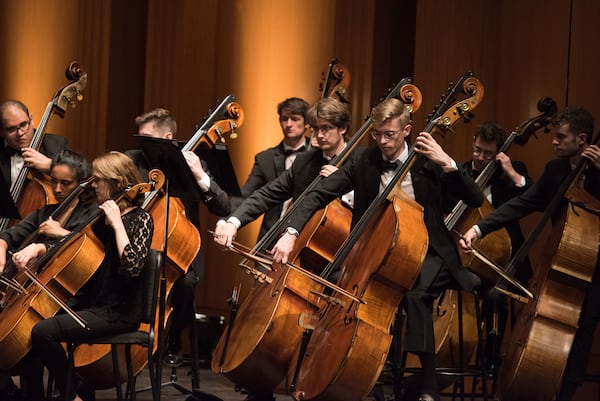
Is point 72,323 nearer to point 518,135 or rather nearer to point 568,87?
point 518,135

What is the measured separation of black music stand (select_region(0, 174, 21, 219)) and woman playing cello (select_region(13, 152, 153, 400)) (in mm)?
208

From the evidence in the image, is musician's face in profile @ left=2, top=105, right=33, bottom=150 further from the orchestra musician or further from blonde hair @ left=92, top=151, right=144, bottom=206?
blonde hair @ left=92, top=151, right=144, bottom=206

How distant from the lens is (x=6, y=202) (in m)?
4.39

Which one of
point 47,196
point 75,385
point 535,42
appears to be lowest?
point 75,385

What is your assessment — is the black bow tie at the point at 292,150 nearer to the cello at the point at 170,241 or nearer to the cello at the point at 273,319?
the cello at the point at 170,241

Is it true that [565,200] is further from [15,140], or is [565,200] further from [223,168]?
[15,140]

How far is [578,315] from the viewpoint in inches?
167

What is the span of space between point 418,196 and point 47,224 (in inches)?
59.0

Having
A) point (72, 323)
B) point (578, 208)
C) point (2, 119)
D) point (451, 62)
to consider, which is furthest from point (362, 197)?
point (2, 119)

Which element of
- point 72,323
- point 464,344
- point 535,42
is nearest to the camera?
point 72,323

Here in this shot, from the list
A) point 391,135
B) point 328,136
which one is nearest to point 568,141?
point 391,135

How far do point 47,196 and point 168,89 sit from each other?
183 cm

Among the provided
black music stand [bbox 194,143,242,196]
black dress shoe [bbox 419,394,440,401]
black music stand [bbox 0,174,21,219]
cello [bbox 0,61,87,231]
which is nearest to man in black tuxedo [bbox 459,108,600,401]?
black dress shoe [bbox 419,394,440,401]

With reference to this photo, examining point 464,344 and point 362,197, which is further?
point 464,344
